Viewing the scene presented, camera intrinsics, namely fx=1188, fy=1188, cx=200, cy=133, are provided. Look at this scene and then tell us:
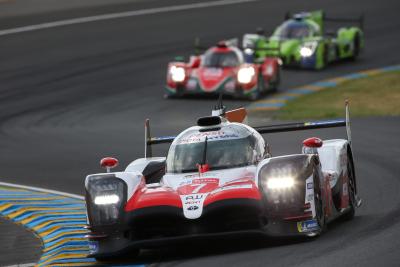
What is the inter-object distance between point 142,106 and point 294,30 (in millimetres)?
7018

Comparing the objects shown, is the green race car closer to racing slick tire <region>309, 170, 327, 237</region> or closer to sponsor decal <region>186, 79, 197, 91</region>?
sponsor decal <region>186, 79, 197, 91</region>

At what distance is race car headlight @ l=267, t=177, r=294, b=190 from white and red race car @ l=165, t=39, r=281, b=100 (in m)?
17.6

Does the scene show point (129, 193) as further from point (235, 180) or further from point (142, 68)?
point (142, 68)

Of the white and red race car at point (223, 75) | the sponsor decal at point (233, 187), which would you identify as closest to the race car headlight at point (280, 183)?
the sponsor decal at point (233, 187)

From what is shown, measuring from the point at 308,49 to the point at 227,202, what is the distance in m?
22.3

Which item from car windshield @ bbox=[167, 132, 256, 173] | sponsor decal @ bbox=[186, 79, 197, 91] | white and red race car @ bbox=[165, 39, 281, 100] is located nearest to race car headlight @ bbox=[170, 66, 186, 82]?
white and red race car @ bbox=[165, 39, 281, 100]

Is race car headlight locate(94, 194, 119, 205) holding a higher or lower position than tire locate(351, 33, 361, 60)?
higher

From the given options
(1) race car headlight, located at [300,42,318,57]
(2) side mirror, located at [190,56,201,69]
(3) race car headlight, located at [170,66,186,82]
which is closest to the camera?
(3) race car headlight, located at [170,66,186,82]

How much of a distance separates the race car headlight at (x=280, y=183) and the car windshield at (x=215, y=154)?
1.20 meters

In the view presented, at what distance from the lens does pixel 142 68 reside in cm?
3572

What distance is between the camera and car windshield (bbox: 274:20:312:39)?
116 feet

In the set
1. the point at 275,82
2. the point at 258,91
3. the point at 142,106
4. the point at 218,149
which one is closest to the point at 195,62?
the point at 258,91

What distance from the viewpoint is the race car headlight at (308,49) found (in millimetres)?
34812

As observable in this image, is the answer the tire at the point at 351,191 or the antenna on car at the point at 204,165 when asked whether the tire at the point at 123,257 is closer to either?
the antenna on car at the point at 204,165
